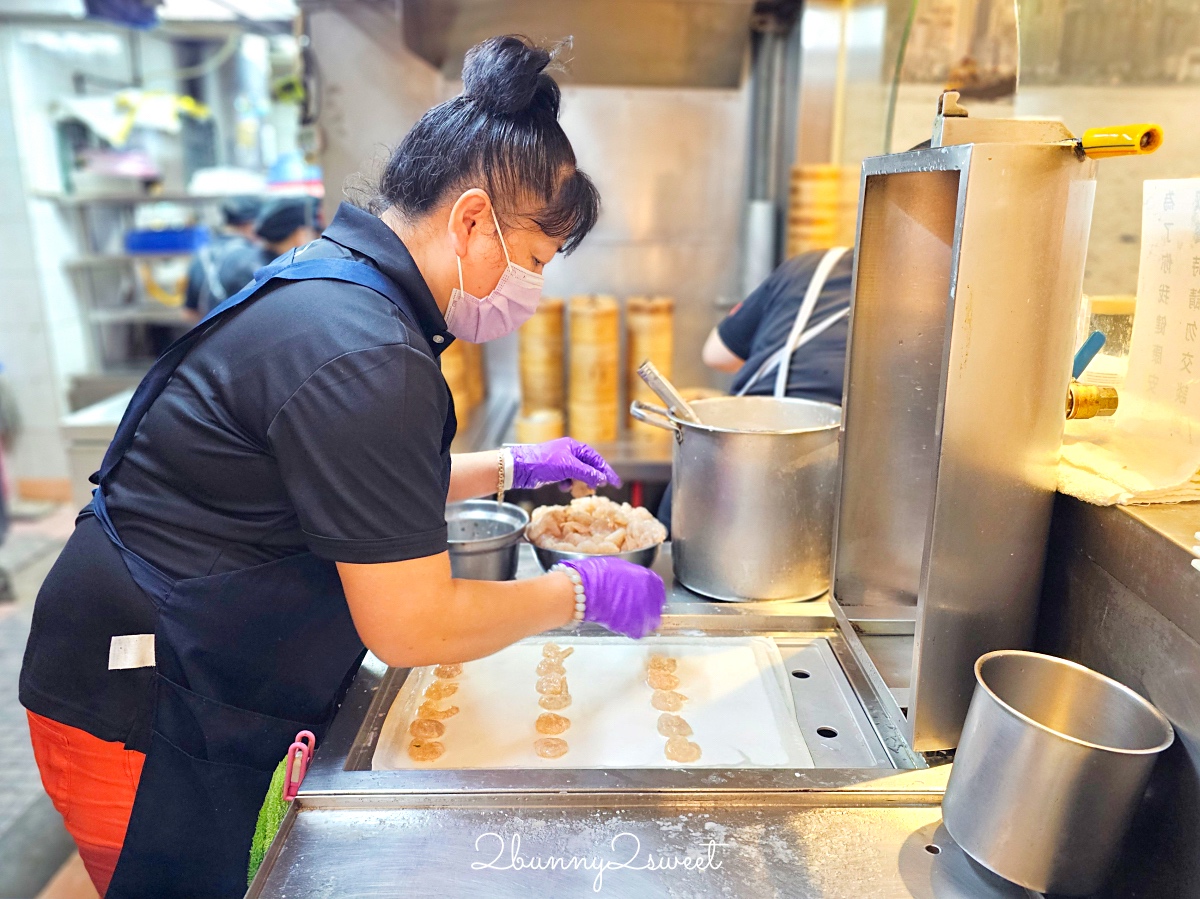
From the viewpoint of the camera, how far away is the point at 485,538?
147 centimetres

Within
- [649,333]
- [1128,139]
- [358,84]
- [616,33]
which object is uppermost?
[616,33]

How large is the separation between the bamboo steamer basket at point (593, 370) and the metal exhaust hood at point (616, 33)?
847mm

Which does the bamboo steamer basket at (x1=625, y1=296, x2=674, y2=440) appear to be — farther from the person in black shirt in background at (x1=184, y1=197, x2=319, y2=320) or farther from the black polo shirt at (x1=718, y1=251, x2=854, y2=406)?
the person in black shirt in background at (x1=184, y1=197, x2=319, y2=320)

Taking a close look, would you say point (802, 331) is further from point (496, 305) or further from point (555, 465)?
point (496, 305)

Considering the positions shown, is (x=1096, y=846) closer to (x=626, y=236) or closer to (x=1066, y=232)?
(x=1066, y=232)

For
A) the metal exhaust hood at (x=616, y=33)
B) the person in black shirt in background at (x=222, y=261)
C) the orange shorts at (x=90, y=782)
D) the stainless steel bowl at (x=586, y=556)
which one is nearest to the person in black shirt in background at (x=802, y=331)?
the stainless steel bowl at (x=586, y=556)

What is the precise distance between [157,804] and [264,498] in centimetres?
42

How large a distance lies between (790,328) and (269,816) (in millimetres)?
1605

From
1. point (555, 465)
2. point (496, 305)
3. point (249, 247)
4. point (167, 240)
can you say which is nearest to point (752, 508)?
point (555, 465)

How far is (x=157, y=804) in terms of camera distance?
1114mm

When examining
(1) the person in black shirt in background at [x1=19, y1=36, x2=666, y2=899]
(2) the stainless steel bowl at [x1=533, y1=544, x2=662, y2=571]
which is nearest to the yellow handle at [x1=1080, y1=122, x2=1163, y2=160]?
(1) the person in black shirt in background at [x1=19, y1=36, x2=666, y2=899]

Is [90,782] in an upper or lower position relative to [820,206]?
lower

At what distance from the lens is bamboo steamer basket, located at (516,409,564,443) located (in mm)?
2928

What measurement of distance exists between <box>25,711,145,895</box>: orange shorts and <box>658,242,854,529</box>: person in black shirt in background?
1.31 m
